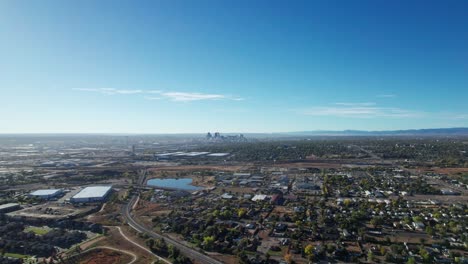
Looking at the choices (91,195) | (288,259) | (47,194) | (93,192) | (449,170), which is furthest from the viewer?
(449,170)

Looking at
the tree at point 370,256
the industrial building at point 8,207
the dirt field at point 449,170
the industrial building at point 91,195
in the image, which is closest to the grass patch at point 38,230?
the industrial building at point 8,207

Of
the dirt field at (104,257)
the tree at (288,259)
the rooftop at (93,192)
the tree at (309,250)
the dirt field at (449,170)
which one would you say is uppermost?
the dirt field at (449,170)

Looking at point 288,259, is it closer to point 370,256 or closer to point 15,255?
point 370,256

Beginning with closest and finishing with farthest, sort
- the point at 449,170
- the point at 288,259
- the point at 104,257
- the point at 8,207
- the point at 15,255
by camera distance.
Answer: the point at 288,259 < the point at 104,257 < the point at 15,255 < the point at 8,207 < the point at 449,170

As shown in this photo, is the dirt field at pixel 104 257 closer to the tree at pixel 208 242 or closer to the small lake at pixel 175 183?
the tree at pixel 208 242

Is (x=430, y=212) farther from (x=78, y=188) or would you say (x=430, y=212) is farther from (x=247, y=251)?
(x=78, y=188)

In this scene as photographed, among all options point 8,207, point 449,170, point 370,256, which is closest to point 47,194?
point 8,207

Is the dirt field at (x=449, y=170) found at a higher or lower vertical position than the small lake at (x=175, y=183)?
higher
